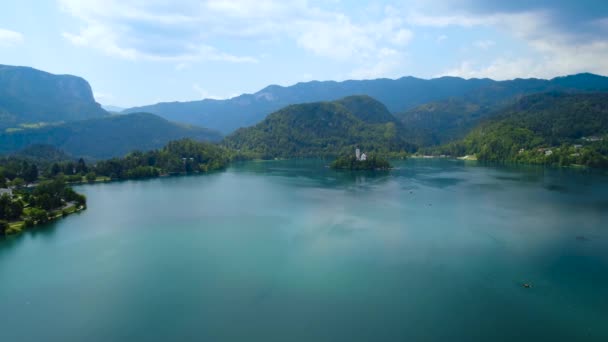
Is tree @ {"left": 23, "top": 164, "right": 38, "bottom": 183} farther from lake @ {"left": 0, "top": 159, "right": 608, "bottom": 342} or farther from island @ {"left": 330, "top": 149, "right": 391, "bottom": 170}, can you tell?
island @ {"left": 330, "top": 149, "right": 391, "bottom": 170}

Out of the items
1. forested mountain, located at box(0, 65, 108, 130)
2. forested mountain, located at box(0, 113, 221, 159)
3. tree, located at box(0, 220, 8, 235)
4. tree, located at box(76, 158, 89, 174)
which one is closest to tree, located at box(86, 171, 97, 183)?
tree, located at box(76, 158, 89, 174)

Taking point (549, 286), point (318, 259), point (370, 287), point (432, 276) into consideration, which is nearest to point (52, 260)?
point (318, 259)

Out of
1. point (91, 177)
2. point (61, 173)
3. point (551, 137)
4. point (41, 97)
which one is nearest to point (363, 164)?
point (551, 137)

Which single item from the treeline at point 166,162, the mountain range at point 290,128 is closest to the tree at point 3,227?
the treeline at point 166,162

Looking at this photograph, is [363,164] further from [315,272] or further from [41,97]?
[41,97]

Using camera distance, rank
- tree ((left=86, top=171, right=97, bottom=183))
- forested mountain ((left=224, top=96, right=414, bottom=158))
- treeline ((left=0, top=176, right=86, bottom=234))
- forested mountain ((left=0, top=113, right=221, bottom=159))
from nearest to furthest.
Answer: treeline ((left=0, top=176, right=86, bottom=234)) < tree ((left=86, top=171, right=97, bottom=183)) < forested mountain ((left=0, top=113, right=221, bottom=159)) < forested mountain ((left=224, top=96, right=414, bottom=158))

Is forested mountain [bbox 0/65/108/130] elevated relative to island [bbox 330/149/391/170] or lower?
elevated

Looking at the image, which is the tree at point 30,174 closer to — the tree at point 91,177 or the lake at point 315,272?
the tree at point 91,177
